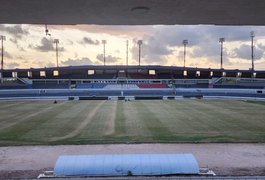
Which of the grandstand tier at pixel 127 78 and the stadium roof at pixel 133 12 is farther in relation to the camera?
the grandstand tier at pixel 127 78

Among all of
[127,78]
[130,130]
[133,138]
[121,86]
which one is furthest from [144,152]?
[127,78]

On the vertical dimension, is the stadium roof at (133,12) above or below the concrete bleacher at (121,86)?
above

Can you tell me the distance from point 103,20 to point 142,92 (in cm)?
7490

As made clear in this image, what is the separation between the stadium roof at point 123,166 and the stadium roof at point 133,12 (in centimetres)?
574

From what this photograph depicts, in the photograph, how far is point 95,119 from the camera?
3672 cm

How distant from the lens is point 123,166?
1441 centimetres

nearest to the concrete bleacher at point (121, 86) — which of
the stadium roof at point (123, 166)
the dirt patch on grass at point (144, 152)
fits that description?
the dirt patch on grass at point (144, 152)

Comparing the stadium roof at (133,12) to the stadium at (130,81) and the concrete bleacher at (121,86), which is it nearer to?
the stadium at (130,81)

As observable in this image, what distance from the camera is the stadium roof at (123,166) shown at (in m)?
14.2

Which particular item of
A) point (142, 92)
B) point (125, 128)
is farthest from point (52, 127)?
point (142, 92)

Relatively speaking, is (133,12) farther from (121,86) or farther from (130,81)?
(130,81)

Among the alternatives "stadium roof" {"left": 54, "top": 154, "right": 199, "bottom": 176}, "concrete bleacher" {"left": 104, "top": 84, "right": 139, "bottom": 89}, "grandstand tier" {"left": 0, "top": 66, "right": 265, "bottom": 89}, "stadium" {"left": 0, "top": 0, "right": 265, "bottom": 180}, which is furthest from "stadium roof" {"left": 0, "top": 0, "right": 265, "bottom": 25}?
"concrete bleacher" {"left": 104, "top": 84, "right": 139, "bottom": 89}

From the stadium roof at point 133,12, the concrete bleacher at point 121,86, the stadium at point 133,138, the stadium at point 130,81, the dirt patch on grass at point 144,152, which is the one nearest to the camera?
the stadium roof at point 133,12

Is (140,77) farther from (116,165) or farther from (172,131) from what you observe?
(116,165)
